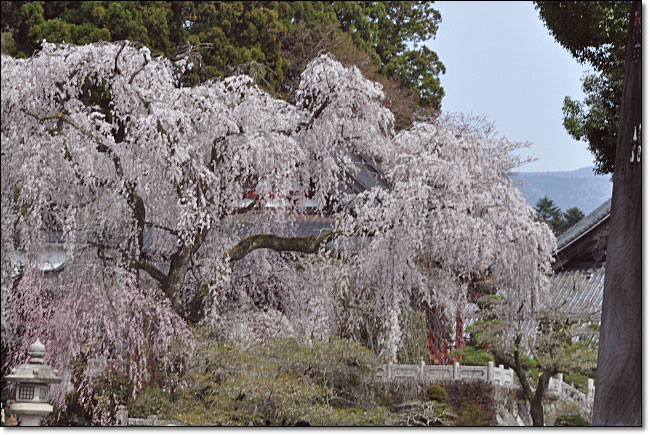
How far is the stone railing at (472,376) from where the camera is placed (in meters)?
4.29

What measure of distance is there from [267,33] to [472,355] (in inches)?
84.5

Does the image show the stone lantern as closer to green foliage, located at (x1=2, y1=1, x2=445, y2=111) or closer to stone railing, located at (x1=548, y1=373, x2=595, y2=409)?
green foliage, located at (x1=2, y1=1, x2=445, y2=111)

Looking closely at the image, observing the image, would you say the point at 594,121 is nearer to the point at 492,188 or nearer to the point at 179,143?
the point at 492,188

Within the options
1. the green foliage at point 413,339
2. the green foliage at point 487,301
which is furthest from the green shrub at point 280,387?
the green foliage at point 487,301

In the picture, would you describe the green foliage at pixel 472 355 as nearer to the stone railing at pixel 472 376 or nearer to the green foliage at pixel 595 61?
the stone railing at pixel 472 376

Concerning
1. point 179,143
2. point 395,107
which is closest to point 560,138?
point 395,107

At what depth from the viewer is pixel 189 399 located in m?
4.19

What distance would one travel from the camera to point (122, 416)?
164 inches

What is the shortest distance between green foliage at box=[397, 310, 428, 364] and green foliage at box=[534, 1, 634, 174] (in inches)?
52.2

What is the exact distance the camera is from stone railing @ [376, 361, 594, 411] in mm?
4289

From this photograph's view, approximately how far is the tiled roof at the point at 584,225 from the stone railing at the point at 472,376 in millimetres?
738

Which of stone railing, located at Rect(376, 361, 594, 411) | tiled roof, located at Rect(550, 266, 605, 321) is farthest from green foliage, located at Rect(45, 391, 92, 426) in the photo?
tiled roof, located at Rect(550, 266, 605, 321)

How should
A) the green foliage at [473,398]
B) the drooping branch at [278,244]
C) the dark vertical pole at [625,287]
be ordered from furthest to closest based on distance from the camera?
the drooping branch at [278,244] → the green foliage at [473,398] → the dark vertical pole at [625,287]

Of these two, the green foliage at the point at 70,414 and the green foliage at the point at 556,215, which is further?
the green foliage at the point at 556,215
